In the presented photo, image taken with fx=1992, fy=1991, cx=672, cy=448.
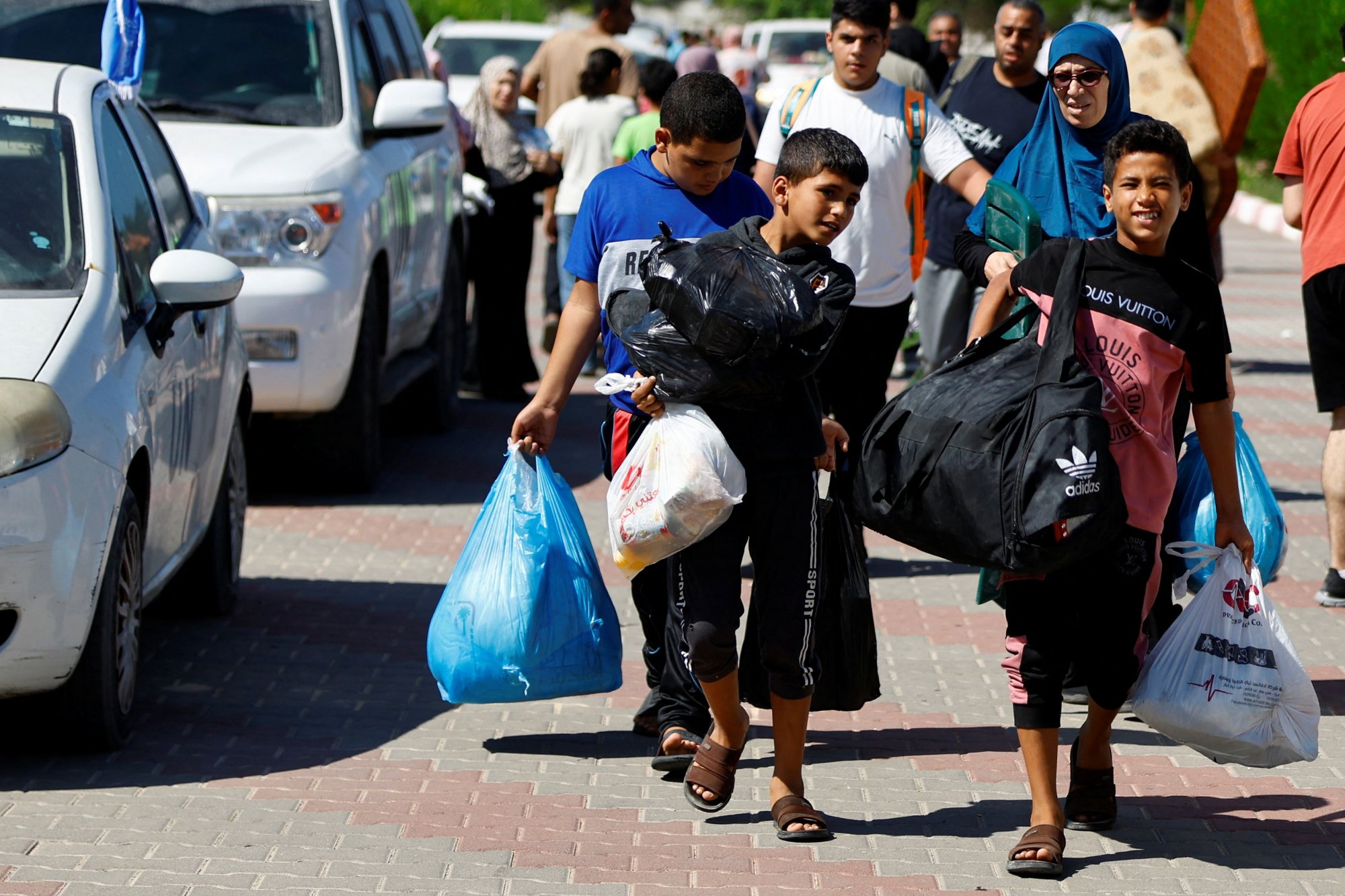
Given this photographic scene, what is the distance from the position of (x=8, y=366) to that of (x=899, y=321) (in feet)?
10.7

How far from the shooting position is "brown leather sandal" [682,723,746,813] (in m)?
4.80

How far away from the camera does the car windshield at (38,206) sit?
537 cm

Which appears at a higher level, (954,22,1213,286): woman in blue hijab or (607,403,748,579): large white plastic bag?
(954,22,1213,286): woman in blue hijab

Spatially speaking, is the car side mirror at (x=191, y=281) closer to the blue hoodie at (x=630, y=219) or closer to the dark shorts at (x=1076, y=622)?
the blue hoodie at (x=630, y=219)

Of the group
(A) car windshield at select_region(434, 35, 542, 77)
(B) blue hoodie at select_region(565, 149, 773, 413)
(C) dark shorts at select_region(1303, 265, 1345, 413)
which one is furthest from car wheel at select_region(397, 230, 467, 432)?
(A) car windshield at select_region(434, 35, 542, 77)

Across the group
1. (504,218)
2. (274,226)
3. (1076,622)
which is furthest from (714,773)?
(504,218)

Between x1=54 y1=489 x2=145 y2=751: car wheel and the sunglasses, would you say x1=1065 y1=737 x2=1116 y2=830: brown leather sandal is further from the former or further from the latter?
x1=54 y1=489 x2=145 y2=751: car wheel

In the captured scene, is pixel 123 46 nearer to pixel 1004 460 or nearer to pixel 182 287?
pixel 182 287

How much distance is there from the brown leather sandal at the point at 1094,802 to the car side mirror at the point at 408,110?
15.7 feet

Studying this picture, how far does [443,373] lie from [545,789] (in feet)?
19.7

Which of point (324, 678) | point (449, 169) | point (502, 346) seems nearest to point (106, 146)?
point (324, 678)

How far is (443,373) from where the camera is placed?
10852mm

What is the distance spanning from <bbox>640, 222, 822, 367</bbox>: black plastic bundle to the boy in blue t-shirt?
477 mm

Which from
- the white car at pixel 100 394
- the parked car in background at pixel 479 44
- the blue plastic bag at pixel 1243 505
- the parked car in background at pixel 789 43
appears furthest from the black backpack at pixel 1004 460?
the parked car in background at pixel 789 43
